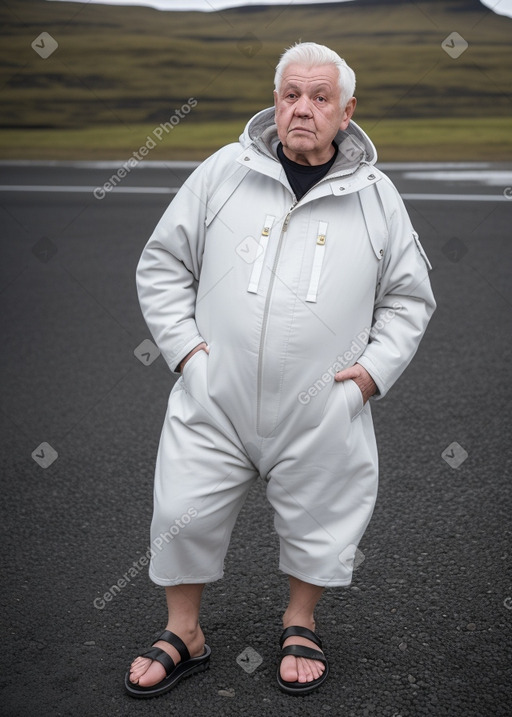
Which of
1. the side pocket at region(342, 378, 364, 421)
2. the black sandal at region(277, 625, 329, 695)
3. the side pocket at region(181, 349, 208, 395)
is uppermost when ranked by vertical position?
the side pocket at region(181, 349, 208, 395)

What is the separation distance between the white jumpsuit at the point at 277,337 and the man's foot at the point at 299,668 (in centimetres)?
28

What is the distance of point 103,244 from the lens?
334 inches

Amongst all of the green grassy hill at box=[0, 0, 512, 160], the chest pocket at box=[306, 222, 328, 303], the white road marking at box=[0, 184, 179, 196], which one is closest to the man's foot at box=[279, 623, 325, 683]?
the chest pocket at box=[306, 222, 328, 303]

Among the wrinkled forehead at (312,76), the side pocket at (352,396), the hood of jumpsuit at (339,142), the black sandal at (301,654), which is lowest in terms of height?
the black sandal at (301,654)

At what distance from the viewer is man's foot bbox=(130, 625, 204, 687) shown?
2.87 metres

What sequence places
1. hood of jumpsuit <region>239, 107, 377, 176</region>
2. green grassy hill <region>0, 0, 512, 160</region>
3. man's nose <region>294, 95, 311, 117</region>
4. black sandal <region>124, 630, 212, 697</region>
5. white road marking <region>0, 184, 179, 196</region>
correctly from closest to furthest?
man's nose <region>294, 95, 311, 117</region> → hood of jumpsuit <region>239, 107, 377, 176</region> → black sandal <region>124, 630, 212, 697</region> → white road marking <region>0, 184, 179, 196</region> → green grassy hill <region>0, 0, 512, 160</region>

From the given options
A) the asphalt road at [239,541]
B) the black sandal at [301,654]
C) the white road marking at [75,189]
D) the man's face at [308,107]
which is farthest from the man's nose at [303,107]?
the white road marking at [75,189]

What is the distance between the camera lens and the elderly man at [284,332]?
2.70 metres

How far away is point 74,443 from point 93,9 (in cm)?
1078

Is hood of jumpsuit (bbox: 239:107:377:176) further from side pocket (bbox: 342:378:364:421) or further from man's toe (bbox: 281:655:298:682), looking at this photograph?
man's toe (bbox: 281:655:298:682)

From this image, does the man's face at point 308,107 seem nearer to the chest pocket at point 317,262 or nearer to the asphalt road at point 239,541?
the chest pocket at point 317,262

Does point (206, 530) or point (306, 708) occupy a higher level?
point (206, 530)

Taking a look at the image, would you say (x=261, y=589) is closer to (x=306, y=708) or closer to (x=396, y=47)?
Result: (x=306, y=708)

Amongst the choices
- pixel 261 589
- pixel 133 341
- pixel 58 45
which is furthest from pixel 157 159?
pixel 261 589
